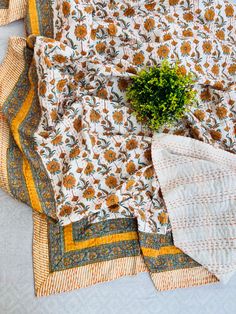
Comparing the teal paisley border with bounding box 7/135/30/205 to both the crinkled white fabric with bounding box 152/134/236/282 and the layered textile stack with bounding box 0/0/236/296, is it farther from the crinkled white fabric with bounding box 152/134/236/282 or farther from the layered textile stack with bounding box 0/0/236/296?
the crinkled white fabric with bounding box 152/134/236/282

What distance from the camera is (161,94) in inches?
45.5

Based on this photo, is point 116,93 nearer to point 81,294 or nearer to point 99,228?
point 99,228

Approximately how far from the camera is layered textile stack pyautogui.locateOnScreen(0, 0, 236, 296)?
1.10 metres

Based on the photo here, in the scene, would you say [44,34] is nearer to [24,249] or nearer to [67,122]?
[67,122]

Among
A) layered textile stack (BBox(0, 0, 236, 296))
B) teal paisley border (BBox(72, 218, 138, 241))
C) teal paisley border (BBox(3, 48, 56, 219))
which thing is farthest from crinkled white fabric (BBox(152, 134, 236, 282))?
teal paisley border (BBox(3, 48, 56, 219))

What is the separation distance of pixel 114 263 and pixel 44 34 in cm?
80

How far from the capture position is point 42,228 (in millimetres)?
1104

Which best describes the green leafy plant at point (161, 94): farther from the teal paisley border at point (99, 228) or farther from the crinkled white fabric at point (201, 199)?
the teal paisley border at point (99, 228)

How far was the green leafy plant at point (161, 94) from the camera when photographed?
3.78 ft

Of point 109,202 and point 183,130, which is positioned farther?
point 183,130

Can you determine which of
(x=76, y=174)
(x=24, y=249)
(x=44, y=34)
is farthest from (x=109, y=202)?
(x=44, y=34)

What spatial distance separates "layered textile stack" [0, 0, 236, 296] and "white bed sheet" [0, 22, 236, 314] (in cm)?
3

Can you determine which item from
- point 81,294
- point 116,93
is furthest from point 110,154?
point 81,294

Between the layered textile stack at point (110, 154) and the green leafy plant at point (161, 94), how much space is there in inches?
2.2
